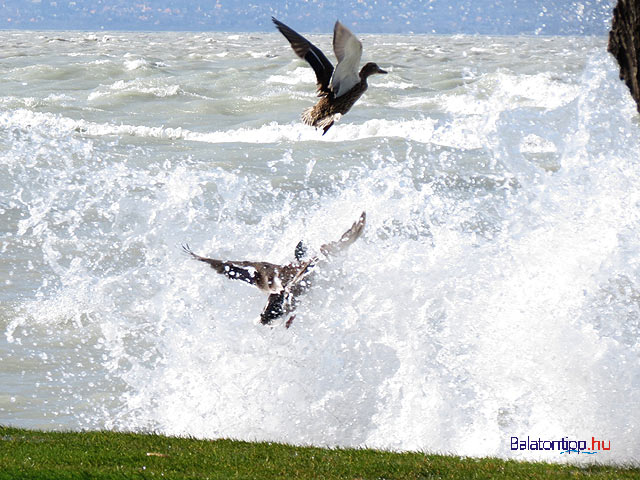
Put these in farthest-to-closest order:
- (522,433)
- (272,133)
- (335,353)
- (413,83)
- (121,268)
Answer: (413,83), (272,133), (121,268), (335,353), (522,433)

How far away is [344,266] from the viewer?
9102 millimetres

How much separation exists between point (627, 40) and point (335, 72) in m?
2.46

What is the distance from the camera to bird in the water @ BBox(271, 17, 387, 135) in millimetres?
6938

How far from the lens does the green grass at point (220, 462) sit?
5.81 m

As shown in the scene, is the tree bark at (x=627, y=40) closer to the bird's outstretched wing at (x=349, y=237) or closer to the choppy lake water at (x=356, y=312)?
the bird's outstretched wing at (x=349, y=237)

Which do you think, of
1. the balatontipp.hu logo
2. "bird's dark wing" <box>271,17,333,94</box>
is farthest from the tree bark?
the balatontipp.hu logo

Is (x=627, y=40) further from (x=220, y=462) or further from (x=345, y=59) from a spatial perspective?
(x=220, y=462)

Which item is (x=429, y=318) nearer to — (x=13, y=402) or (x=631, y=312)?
(x=631, y=312)

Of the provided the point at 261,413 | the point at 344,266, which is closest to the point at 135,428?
the point at 261,413

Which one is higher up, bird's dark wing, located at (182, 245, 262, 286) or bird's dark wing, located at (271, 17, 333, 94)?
bird's dark wing, located at (271, 17, 333, 94)

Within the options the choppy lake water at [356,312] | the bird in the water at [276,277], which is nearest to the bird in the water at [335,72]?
the bird in the water at [276,277]

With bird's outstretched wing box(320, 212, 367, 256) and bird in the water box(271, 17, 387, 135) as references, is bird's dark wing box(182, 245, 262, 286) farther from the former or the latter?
bird in the water box(271, 17, 387, 135)

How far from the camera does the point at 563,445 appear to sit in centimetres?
721

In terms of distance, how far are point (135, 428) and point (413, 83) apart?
921 inches
